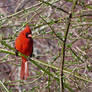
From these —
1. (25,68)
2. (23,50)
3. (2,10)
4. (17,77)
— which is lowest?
(17,77)

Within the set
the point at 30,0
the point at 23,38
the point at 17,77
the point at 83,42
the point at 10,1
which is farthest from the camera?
the point at 83,42

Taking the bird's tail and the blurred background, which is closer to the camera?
the blurred background

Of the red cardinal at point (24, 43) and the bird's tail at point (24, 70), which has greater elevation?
the red cardinal at point (24, 43)

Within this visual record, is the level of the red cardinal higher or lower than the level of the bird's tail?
higher

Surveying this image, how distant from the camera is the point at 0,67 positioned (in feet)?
20.9

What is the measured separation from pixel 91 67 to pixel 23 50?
42.7 inches

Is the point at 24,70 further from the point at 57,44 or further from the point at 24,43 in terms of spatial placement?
the point at 57,44

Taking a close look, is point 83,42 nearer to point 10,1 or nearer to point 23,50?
point 10,1

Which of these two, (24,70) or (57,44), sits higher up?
(57,44)

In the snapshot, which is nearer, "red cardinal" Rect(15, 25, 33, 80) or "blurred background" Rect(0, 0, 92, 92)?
"blurred background" Rect(0, 0, 92, 92)

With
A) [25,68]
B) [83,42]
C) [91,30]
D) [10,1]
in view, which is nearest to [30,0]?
[10,1]

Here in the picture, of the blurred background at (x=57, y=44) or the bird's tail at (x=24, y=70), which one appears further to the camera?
the bird's tail at (x=24, y=70)

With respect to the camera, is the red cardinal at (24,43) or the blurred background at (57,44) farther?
the red cardinal at (24,43)

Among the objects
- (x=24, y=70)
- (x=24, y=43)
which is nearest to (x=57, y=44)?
(x=24, y=43)
